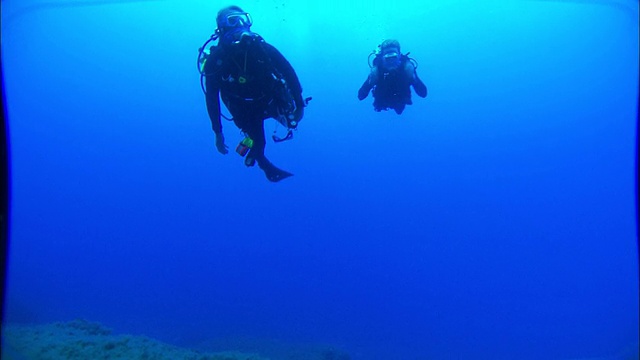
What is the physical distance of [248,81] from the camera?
445cm

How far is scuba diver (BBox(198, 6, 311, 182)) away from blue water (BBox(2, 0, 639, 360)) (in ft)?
45.2

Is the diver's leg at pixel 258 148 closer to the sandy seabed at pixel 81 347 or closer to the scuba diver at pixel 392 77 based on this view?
the scuba diver at pixel 392 77

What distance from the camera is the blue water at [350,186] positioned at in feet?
69.9

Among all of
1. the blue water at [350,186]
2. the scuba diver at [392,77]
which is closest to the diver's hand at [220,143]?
the scuba diver at [392,77]

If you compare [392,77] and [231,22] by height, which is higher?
[392,77]

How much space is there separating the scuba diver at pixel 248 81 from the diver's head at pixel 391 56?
178cm

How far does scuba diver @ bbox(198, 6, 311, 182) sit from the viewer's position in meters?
4.41

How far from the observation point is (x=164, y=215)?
115 feet

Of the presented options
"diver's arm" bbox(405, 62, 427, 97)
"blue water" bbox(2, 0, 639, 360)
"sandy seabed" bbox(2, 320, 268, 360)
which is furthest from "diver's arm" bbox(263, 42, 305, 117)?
"blue water" bbox(2, 0, 639, 360)

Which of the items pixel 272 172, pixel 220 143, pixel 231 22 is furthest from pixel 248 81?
pixel 272 172

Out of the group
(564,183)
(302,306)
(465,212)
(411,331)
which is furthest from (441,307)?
(564,183)

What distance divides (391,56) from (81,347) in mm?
6048

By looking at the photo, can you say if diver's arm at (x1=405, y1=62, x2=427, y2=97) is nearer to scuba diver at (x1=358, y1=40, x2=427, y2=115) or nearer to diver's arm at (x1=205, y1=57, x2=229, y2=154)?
scuba diver at (x1=358, y1=40, x2=427, y2=115)

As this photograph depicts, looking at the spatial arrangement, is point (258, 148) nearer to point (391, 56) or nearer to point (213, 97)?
point (213, 97)
